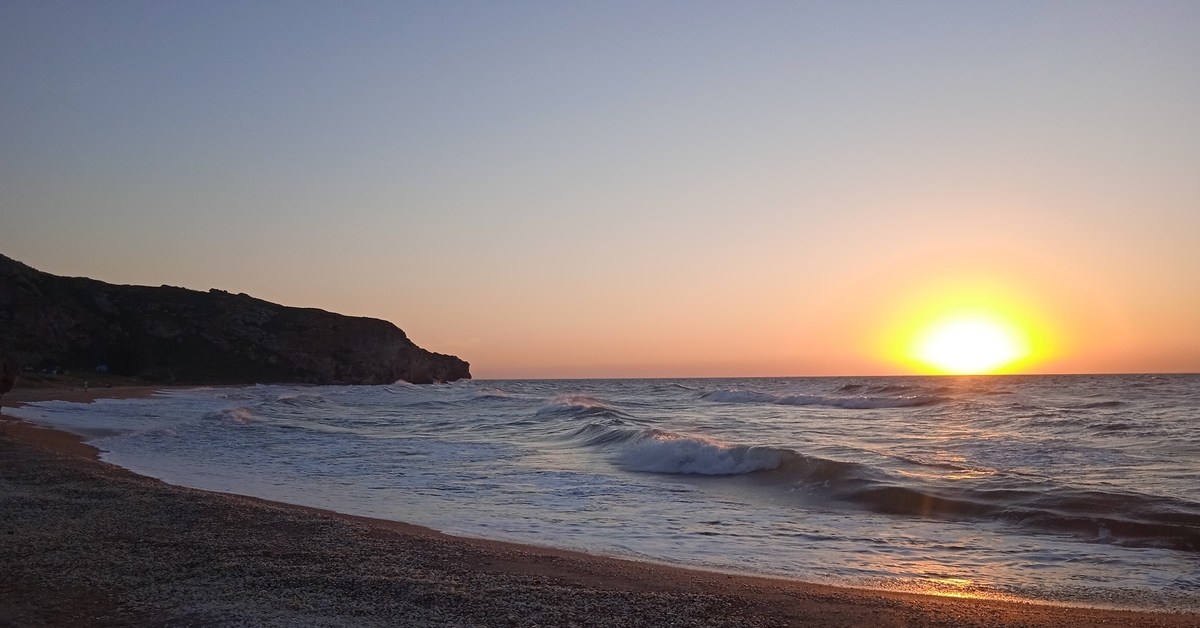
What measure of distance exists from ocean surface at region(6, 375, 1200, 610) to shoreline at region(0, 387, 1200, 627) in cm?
80

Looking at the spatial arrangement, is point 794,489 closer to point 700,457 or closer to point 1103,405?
point 700,457

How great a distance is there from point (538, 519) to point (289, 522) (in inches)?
129

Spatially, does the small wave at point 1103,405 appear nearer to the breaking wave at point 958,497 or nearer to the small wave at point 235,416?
the breaking wave at point 958,497

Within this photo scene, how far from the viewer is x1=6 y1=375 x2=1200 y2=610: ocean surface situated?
27.1ft

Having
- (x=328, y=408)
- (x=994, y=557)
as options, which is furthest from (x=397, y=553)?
(x=328, y=408)

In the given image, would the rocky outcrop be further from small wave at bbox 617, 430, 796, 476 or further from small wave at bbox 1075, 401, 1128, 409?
small wave at bbox 1075, 401, 1128, 409

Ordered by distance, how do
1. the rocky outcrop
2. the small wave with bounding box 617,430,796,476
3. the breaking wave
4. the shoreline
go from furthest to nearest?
1. the rocky outcrop
2. the small wave with bounding box 617,430,796,476
3. the breaking wave
4. the shoreline

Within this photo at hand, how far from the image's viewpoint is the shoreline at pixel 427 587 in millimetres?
Answer: 5266

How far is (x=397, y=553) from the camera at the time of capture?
23.7 feet

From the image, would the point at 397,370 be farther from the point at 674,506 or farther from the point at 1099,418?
the point at 674,506

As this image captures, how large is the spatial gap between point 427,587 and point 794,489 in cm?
938

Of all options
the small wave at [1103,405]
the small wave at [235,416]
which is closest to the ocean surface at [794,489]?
the small wave at [235,416]

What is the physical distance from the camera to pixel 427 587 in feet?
19.2

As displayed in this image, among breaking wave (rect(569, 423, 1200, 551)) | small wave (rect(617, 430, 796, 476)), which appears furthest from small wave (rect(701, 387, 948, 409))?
breaking wave (rect(569, 423, 1200, 551))
